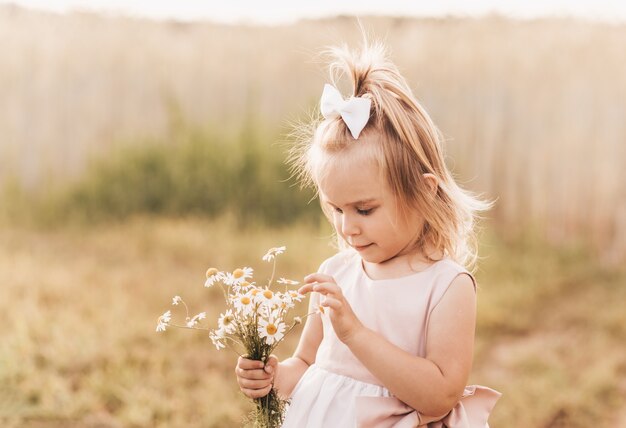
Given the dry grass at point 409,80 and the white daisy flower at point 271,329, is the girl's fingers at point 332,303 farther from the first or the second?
the dry grass at point 409,80

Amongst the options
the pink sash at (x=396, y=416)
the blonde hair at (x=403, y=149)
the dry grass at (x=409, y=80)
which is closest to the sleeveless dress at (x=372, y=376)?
the pink sash at (x=396, y=416)

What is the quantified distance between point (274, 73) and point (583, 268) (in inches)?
114

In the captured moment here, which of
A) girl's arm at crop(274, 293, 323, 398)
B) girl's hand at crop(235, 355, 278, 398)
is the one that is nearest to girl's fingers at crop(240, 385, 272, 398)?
girl's hand at crop(235, 355, 278, 398)

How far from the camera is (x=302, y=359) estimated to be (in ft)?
7.23

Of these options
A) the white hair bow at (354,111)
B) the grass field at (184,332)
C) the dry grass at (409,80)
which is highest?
the white hair bow at (354,111)

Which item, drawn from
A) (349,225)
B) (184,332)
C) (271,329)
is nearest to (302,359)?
(271,329)

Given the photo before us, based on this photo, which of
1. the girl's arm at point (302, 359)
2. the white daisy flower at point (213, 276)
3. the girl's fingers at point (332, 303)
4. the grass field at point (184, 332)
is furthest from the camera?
the grass field at point (184, 332)

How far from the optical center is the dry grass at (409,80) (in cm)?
671

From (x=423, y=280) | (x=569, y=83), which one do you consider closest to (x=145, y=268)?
(x=569, y=83)

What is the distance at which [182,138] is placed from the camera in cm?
694

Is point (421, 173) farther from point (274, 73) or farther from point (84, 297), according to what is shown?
point (274, 73)

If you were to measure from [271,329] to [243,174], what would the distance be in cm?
494

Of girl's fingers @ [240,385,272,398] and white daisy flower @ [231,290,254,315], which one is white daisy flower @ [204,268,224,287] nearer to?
white daisy flower @ [231,290,254,315]

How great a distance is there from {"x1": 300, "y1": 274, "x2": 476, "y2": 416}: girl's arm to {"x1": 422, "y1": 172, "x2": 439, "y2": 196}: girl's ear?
0.21 metres
